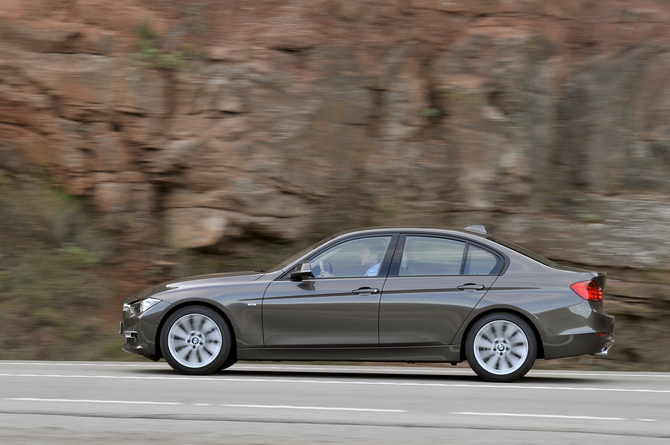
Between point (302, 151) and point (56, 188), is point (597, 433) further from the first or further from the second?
point (56, 188)

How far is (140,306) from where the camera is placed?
27.4ft

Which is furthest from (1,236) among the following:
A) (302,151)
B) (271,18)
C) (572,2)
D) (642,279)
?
(572,2)

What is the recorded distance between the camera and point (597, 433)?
5.51 metres

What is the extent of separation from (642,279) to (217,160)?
22.1 feet

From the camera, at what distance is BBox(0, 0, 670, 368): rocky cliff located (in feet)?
42.5

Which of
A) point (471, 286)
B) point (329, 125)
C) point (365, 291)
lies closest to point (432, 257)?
point (471, 286)


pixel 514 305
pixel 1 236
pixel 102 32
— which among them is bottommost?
pixel 514 305

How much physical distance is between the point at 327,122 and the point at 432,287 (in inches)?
243

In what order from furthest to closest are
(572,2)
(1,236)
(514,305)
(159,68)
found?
(572,2)
(159,68)
(1,236)
(514,305)

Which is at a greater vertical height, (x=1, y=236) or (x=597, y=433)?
(x=1, y=236)

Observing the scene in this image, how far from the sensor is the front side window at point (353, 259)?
8.17 meters

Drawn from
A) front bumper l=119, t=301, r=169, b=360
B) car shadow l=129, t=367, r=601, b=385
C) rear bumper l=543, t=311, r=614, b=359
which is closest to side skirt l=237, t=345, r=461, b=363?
car shadow l=129, t=367, r=601, b=385

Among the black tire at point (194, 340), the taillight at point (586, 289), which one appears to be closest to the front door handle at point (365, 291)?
the black tire at point (194, 340)

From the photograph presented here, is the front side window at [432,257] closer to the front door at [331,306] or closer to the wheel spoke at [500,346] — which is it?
the front door at [331,306]
